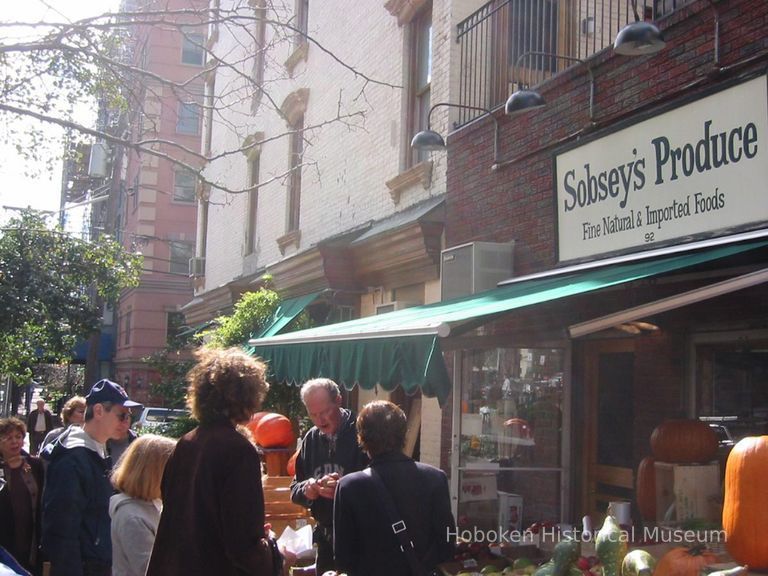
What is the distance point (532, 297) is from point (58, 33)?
490cm

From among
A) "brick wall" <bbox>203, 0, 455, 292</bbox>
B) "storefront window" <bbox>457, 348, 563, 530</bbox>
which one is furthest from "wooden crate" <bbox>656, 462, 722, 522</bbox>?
"brick wall" <bbox>203, 0, 455, 292</bbox>

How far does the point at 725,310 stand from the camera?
626 centimetres

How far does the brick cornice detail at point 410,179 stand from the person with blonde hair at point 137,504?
6866 mm

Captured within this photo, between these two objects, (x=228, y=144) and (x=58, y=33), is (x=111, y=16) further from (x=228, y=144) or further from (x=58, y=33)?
(x=228, y=144)

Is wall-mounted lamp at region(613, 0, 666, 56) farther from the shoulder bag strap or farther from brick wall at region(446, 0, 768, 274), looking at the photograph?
the shoulder bag strap

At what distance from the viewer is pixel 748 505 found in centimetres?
374

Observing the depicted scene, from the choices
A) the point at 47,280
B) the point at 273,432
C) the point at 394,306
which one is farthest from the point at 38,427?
the point at 394,306

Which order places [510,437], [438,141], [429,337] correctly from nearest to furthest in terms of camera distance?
1. [429,337]
2. [510,437]
3. [438,141]

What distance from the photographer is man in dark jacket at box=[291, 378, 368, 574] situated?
17.5ft

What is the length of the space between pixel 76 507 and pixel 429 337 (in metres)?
2.16

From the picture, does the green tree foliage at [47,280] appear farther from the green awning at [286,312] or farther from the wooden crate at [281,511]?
the wooden crate at [281,511]

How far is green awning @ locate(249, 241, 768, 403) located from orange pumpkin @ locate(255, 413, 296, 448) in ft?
9.30

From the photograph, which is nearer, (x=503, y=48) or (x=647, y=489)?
(x=647, y=489)

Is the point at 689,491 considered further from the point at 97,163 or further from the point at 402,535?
the point at 97,163
